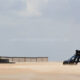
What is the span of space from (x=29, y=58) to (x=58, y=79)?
Result: 5573 centimetres

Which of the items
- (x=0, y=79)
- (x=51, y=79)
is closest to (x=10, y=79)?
(x=0, y=79)

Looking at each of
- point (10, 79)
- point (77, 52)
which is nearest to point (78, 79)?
point (10, 79)

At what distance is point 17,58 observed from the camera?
79.9m

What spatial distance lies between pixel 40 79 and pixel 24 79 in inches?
46.3

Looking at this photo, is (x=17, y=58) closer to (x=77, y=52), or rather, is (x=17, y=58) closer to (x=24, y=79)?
(x=77, y=52)

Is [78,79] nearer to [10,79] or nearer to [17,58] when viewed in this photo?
[10,79]

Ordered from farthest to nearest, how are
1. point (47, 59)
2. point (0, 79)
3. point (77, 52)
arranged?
point (47, 59)
point (77, 52)
point (0, 79)

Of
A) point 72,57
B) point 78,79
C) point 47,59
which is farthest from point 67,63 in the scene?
point 78,79

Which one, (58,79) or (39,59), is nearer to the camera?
(58,79)

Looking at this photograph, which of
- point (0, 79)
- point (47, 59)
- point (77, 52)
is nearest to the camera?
point (0, 79)

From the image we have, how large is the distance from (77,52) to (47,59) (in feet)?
81.1

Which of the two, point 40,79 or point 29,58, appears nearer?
point 40,79

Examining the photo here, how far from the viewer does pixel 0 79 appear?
24359mm

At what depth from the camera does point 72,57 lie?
185 feet
